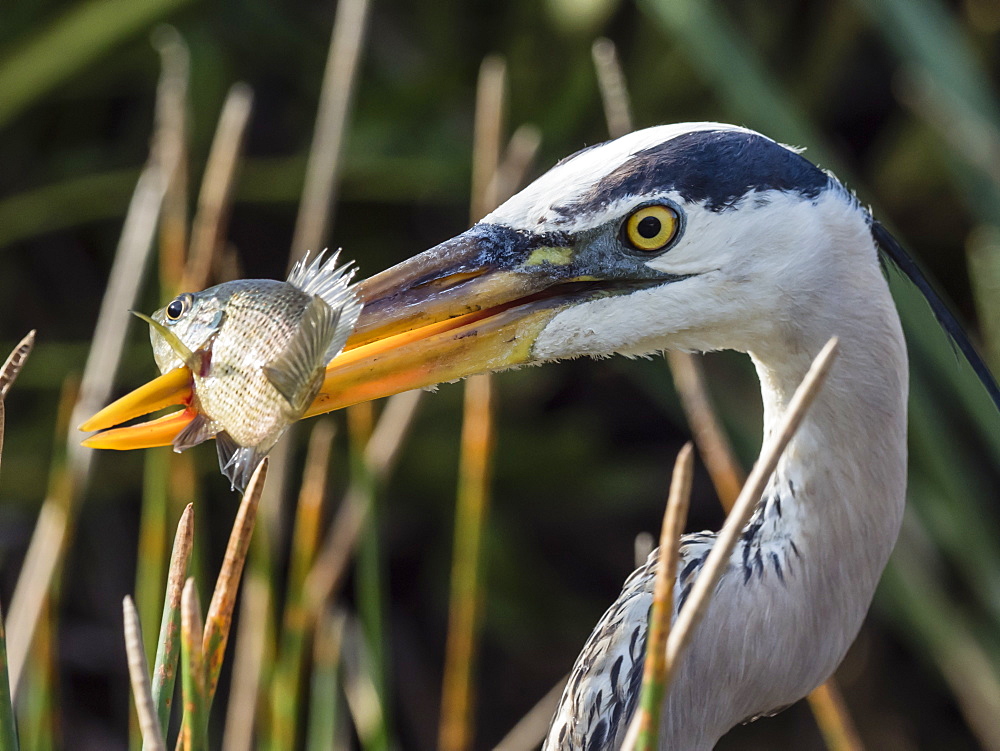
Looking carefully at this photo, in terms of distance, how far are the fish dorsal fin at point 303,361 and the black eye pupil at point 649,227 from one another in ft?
0.98

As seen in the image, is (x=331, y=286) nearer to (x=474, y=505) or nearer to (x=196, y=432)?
(x=196, y=432)

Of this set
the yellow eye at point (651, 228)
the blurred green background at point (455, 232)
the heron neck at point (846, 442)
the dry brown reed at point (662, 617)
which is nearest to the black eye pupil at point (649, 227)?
the yellow eye at point (651, 228)

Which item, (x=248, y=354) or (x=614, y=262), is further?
(x=614, y=262)

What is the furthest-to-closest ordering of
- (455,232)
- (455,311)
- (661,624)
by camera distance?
(455,232)
(455,311)
(661,624)

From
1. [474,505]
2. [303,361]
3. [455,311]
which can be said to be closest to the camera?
[303,361]

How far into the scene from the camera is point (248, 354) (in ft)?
2.25

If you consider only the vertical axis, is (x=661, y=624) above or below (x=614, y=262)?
below

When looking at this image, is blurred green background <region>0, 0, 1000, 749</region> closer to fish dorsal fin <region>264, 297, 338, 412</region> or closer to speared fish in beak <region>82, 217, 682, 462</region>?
speared fish in beak <region>82, 217, 682, 462</region>

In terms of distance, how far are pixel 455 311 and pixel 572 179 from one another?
15 centimetres

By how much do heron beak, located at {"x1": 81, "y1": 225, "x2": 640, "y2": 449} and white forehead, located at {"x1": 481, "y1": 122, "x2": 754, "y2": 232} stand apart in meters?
0.02

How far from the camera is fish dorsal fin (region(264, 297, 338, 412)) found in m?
0.67

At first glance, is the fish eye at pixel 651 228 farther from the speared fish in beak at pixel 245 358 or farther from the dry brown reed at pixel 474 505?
the dry brown reed at pixel 474 505

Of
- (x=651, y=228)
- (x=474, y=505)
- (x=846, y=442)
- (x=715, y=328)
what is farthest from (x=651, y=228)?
(x=474, y=505)

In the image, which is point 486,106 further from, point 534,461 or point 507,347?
point 534,461
